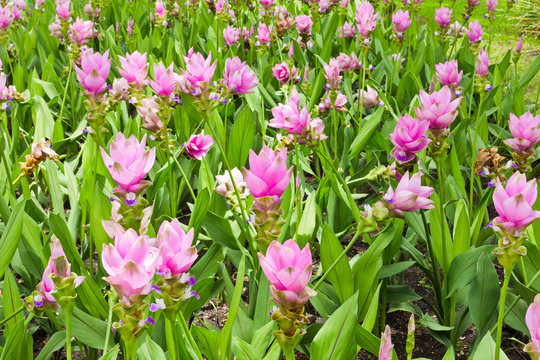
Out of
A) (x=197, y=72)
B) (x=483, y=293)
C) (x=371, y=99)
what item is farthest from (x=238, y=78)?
(x=483, y=293)

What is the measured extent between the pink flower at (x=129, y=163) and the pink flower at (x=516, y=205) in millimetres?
639

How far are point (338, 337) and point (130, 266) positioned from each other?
1.78 ft

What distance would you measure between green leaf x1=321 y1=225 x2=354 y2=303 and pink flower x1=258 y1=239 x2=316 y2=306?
64 centimetres

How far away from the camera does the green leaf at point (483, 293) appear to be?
1.47 m

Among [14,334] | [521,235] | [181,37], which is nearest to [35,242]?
[14,334]

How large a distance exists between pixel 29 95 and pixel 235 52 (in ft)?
4.22

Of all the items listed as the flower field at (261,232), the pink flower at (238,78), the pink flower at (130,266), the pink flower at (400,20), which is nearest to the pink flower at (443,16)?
the pink flower at (400,20)

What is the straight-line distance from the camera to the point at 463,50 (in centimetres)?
371

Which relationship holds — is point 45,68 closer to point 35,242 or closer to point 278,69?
point 278,69

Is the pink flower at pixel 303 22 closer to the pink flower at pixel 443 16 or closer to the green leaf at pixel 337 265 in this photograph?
the pink flower at pixel 443 16

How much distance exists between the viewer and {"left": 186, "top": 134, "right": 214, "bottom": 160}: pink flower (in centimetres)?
196

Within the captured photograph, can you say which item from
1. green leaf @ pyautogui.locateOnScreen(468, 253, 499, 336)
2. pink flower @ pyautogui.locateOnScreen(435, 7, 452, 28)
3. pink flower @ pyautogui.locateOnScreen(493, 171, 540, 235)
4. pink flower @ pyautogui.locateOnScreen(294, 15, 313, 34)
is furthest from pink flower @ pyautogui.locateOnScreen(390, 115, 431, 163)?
pink flower @ pyautogui.locateOnScreen(435, 7, 452, 28)

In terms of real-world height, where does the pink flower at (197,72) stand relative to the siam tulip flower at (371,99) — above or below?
above

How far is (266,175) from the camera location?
1109mm
